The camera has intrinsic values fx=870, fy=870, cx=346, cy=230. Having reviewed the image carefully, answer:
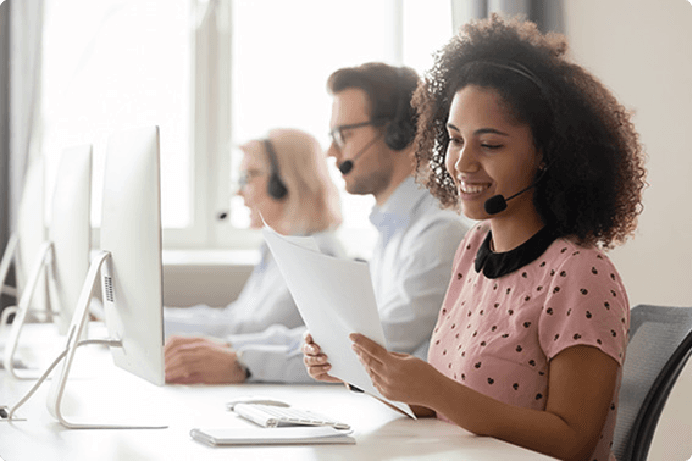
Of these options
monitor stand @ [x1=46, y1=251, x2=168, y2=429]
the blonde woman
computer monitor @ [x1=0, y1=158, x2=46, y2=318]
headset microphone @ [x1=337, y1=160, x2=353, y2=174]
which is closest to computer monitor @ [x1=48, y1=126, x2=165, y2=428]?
monitor stand @ [x1=46, y1=251, x2=168, y2=429]

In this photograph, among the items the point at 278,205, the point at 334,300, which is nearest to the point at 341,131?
the point at 278,205

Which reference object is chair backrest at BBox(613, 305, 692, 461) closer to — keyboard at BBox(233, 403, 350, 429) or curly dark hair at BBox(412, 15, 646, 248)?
curly dark hair at BBox(412, 15, 646, 248)

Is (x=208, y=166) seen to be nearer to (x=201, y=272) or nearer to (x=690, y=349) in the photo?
(x=201, y=272)

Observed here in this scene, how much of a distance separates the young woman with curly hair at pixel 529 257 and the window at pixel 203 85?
86.0 inches

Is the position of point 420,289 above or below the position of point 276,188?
below

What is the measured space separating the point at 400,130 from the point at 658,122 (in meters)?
0.86

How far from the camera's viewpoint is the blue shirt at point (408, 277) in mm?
1685

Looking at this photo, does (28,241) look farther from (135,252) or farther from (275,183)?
(135,252)

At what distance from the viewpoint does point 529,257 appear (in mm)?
1281

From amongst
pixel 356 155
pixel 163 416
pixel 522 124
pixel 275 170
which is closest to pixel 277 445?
pixel 163 416

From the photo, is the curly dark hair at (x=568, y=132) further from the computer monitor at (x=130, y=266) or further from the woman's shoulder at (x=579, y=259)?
the computer monitor at (x=130, y=266)

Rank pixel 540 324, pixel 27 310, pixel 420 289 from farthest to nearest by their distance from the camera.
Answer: pixel 27 310, pixel 420 289, pixel 540 324

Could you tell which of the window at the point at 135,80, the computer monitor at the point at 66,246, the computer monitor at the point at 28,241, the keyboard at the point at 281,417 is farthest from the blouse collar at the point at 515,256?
the window at the point at 135,80

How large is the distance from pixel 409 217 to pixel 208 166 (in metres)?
1.93
